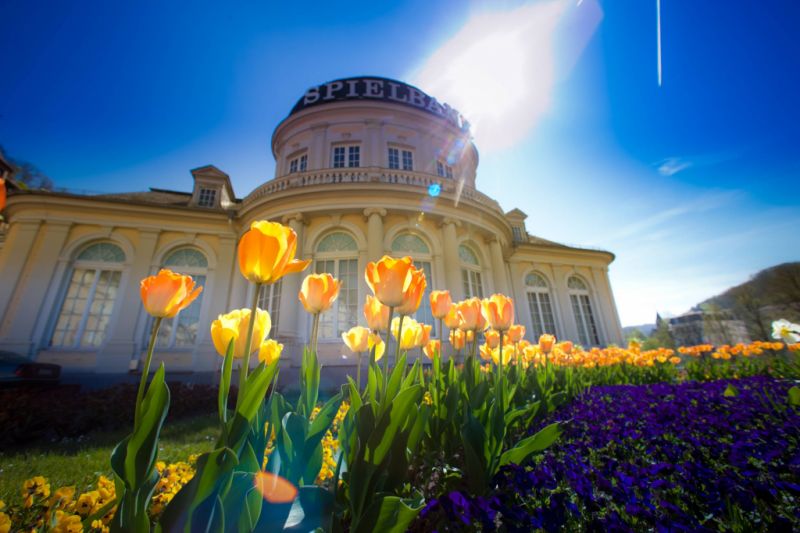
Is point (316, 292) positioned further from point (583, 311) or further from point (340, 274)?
point (583, 311)

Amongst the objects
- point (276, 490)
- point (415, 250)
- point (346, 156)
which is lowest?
point (276, 490)

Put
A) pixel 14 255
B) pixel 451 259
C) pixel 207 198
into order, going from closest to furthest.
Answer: pixel 451 259 → pixel 14 255 → pixel 207 198

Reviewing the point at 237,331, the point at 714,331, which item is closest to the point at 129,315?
the point at 237,331

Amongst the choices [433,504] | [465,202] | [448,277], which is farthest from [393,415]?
[465,202]

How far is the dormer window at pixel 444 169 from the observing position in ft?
48.3

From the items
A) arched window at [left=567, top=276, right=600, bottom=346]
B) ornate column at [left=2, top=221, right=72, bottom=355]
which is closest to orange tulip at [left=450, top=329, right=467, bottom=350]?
ornate column at [left=2, top=221, right=72, bottom=355]

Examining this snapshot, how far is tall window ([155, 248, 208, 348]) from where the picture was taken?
1070cm

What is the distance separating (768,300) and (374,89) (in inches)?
1154

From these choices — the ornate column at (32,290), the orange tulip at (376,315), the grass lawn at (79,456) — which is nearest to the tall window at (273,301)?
the grass lawn at (79,456)

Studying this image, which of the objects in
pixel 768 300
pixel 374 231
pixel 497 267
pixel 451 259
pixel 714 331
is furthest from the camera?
pixel 714 331

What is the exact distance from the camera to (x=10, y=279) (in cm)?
991

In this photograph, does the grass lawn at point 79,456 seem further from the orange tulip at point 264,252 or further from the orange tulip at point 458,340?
the orange tulip at point 458,340

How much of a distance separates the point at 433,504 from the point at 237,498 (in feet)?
2.29

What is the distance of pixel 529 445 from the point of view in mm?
1494
